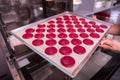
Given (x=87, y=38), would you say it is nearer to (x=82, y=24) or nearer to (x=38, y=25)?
(x=82, y=24)

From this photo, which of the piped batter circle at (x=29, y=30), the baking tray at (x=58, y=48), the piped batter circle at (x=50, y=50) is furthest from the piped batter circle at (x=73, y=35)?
the piped batter circle at (x=29, y=30)

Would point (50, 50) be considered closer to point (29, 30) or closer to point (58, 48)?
point (58, 48)

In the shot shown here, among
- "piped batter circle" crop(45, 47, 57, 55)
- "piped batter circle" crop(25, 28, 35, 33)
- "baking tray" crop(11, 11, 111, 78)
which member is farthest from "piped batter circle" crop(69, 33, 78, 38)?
"piped batter circle" crop(25, 28, 35, 33)

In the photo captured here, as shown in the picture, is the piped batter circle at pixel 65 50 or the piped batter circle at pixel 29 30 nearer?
the piped batter circle at pixel 65 50

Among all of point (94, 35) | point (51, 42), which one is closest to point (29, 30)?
point (51, 42)

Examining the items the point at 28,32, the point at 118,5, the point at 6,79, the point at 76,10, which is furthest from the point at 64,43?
the point at 118,5

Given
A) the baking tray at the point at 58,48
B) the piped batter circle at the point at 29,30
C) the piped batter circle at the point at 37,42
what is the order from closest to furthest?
the baking tray at the point at 58,48 < the piped batter circle at the point at 37,42 < the piped batter circle at the point at 29,30

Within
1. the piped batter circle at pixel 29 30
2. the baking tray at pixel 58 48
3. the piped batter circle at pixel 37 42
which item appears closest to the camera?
the baking tray at pixel 58 48

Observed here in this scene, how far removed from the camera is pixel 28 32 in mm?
739

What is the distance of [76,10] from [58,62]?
0.68 meters

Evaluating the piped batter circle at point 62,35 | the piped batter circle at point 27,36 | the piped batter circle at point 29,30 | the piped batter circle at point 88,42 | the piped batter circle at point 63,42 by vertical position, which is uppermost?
the piped batter circle at point 29,30

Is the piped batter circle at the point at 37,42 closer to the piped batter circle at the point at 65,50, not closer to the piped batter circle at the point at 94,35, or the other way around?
the piped batter circle at the point at 65,50

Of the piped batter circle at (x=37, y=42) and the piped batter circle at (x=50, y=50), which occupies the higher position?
the piped batter circle at (x=37, y=42)

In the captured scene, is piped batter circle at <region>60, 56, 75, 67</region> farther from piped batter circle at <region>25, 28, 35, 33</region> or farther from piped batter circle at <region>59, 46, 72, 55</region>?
piped batter circle at <region>25, 28, 35, 33</region>
